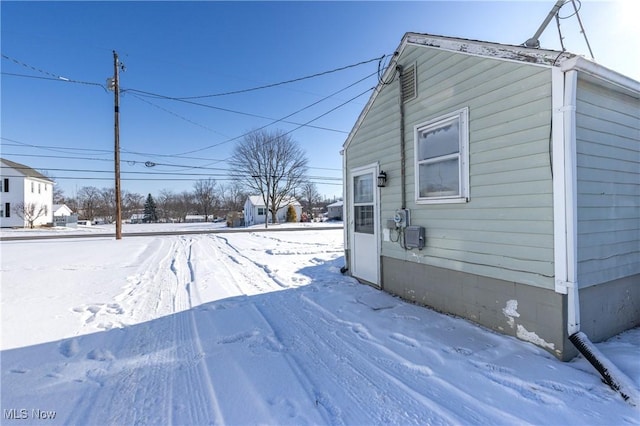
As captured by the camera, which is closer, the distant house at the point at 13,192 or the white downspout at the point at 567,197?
the white downspout at the point at 567,197

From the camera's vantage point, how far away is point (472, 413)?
1.96m

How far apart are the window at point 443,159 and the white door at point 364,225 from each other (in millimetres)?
1170

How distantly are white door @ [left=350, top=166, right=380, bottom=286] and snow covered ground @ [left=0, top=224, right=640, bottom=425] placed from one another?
0.96m

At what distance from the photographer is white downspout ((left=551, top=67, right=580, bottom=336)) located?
2615 millimetres

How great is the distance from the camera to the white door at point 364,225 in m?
5.38

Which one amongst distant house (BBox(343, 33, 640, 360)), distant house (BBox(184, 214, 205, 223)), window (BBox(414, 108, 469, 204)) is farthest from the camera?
distant house (BBox(184, 214, 205, 223))

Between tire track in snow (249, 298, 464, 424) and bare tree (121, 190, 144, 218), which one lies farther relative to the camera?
bare tree (121, 190, 144, 218)

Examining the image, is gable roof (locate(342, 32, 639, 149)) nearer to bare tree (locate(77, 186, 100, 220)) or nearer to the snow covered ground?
the snow covered ground

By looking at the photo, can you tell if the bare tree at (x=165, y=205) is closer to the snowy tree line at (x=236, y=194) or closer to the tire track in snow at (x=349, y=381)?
the snowy tree line at (x=236, y=194)

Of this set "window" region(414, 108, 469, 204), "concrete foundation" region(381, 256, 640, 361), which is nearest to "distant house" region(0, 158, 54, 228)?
"window" region(414, 108, 469, 204)

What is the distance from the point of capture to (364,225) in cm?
579

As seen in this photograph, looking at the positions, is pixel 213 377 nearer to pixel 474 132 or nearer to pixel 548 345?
pixel 548 345

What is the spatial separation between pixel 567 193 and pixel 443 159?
150cm

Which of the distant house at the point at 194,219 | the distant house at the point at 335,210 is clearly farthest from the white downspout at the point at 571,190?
the distant house at the point at 194,219
